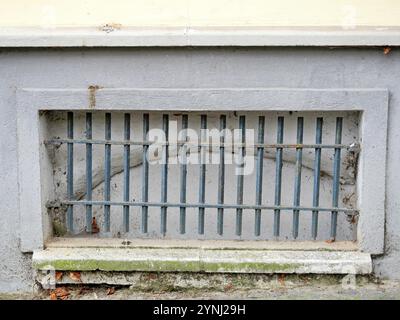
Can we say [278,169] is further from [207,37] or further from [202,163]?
[207,37]

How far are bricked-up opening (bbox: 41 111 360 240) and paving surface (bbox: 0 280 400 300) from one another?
1.31 ft

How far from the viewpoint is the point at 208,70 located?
15.2 ft

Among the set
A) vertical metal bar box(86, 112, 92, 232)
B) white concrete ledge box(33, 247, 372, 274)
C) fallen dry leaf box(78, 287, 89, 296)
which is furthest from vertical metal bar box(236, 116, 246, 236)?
fallen dry leaf box(78, 287, 89, 296)

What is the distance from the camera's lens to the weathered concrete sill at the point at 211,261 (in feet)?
15.6

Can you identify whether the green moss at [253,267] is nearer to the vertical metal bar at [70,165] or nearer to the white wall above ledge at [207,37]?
the vertical metal bar at [70,165]

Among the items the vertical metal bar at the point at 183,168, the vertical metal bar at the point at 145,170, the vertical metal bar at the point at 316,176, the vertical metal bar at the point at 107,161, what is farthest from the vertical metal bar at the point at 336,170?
the vertical metal bar at the point at 107,161

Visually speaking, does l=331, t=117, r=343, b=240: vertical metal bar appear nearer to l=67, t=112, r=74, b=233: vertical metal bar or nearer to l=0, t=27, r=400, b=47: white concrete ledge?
l=0, t=27, r=400, b=47: white concrete ledge

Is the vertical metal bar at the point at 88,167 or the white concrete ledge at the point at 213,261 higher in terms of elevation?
the vertical metal bar at the point at 88,167

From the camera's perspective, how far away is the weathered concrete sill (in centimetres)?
474

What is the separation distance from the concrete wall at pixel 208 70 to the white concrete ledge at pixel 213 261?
567mm

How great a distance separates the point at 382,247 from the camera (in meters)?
4.76

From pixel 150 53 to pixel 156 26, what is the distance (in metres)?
0.20

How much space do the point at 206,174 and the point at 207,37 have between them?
107 centimetres

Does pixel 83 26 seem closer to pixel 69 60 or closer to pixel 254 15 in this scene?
pixel 69 60
